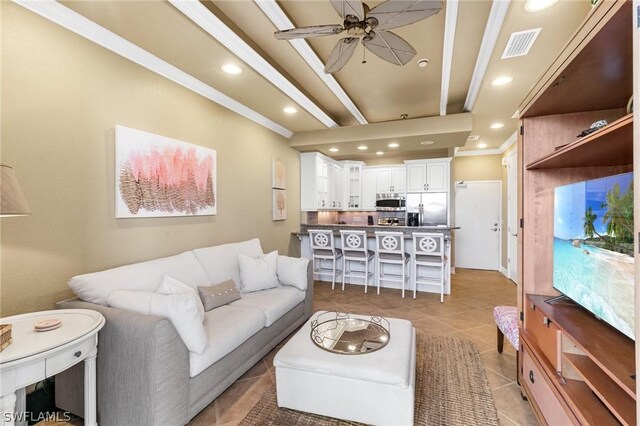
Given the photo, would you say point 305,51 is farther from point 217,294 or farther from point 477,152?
point 477,152

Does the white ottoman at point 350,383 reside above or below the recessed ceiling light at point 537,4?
below

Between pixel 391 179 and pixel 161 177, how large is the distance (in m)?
5.30

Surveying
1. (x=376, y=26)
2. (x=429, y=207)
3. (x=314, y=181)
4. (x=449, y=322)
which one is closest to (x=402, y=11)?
(x=376, y=26)

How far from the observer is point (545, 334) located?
1.71 metres

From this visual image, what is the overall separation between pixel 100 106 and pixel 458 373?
3.52m

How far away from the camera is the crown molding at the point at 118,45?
1916mm

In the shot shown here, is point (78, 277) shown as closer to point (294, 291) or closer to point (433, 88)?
point (294, 291)

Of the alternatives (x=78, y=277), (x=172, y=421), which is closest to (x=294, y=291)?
(x=172, y=421)

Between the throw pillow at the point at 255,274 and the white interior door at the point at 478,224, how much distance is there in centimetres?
500


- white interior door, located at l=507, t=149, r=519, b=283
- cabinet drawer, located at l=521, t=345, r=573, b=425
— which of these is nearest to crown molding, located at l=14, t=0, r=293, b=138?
cabinet drawer, located at l=521, t=345, r=573, b=425

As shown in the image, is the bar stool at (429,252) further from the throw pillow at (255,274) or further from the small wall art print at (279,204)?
the throw pillow at (255,274)

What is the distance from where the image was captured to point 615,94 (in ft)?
5.25

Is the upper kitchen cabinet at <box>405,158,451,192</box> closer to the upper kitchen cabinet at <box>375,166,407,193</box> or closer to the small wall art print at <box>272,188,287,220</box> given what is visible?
the upper kitchen cabinet at <box>375,166,407,193</box>

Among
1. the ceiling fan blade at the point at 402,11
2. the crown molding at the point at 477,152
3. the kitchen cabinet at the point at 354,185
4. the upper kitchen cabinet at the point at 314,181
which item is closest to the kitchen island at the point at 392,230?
the upper kitchen cabinet at the point at 314,181
